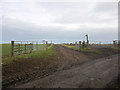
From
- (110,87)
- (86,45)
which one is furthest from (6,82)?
(86,45)

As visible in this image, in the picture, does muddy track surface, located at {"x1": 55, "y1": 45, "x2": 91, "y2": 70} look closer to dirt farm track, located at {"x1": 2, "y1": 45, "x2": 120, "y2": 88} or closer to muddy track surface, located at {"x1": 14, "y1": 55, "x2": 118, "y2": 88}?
dirt farm track, located at {"x1": 2, "y1": 45, "x2": 120, "y2": 88}

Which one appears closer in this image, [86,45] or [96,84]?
[96,84]

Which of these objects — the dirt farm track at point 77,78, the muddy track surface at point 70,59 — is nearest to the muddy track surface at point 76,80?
the dirt farm track at point 77,78

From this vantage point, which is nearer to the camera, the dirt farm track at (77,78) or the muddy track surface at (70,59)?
the dirt farm track at (77,78)

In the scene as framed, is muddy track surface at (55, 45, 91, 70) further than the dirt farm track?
Yes

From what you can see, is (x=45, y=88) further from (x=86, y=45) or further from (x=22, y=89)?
(x=86, y=45)

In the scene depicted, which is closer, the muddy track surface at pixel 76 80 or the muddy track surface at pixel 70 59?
the muddy track surface at pixel 76 80

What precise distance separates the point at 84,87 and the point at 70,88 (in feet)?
1.96

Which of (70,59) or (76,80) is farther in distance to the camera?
(70,59)

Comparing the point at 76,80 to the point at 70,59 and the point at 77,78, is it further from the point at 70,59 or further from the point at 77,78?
the point at 70,59

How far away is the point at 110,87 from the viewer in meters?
3.37

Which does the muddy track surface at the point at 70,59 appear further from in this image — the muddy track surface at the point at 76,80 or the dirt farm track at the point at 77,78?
the muddy track surface at the point at 76,80

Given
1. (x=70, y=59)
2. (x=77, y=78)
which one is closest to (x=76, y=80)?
(x=77, y=78)

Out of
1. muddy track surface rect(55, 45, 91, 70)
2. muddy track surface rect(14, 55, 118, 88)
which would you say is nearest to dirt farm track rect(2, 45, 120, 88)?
muddy track surface rect(14, 55, 118, 88)
